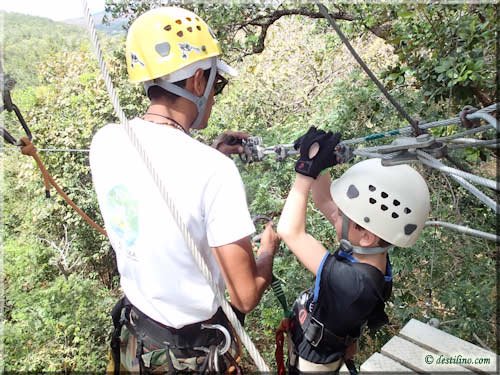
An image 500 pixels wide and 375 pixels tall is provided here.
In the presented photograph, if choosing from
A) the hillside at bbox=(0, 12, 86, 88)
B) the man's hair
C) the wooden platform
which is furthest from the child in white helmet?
the hillside at bbox=(0, 12, 86, 88)

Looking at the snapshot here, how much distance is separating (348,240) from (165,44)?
1.02 m

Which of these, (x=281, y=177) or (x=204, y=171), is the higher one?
(x=204, y=171)

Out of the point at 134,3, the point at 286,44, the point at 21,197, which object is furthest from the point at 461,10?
the point at 21,197

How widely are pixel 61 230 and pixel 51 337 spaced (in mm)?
3060

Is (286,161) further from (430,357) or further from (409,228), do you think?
(409,228)

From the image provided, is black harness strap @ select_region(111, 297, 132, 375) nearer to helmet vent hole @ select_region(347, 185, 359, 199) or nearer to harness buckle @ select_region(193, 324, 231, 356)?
harness buckle @ select_region(193, 324, 231, 356)

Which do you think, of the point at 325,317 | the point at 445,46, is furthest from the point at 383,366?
the point at 445,46

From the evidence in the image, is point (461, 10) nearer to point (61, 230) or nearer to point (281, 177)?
point (281, 177)

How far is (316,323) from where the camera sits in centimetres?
170

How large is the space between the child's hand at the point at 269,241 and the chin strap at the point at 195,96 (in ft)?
1.56

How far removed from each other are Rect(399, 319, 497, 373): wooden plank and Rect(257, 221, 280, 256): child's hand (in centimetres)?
104

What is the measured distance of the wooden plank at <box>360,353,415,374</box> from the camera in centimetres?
191

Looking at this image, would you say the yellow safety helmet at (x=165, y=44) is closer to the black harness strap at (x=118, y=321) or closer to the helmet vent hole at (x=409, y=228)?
the black harness strap at (x=118, y=321)

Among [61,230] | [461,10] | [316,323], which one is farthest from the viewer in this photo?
[61,230]
